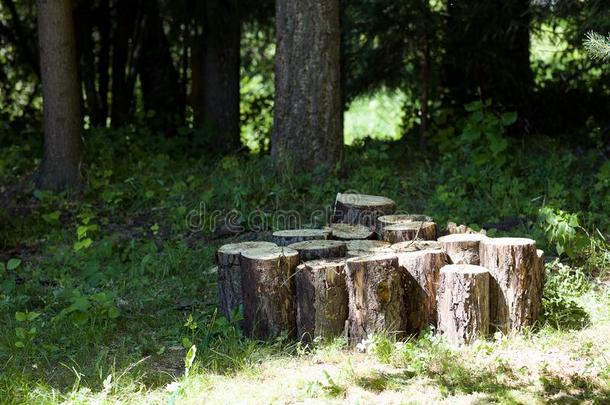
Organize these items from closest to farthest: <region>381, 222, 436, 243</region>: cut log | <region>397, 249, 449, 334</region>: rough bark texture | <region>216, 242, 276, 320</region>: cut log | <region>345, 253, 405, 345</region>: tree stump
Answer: <region>345, 253, 405, 345</region>: tree stump → <region>397, 249, 449, 334</region>: rough bark texture → <region>216, 242, 276, 320</region>: cut log → <region>381, 222, 436, 243</region>: cut log

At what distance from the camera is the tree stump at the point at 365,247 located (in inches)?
242

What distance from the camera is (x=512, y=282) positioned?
5883mm

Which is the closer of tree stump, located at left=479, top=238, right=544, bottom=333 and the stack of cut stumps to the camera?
the stack of cut stumps

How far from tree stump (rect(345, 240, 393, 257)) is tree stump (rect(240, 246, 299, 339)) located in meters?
0.43

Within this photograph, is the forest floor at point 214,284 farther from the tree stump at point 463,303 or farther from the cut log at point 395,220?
the cut log at point 395,220

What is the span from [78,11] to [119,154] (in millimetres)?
3354

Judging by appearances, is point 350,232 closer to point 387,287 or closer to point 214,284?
point 387,287

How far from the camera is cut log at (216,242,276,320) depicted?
20.5 ft

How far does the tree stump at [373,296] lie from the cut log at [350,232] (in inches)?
33.1

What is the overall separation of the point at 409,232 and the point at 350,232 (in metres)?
0.47

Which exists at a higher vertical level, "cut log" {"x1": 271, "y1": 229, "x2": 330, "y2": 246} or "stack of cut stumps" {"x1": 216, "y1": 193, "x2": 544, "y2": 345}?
"cut log" {"x1": 271, "y1": 229, "x2": 330, "y2": 246}

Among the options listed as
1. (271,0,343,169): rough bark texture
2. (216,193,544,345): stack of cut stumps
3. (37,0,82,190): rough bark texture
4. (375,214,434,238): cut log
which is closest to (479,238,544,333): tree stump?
(216,193,544,345): stack of cut stumps

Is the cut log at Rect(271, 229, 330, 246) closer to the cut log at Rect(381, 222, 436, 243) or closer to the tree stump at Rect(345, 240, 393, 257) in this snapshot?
the tree stump at Rect(345, 240, 393, 257)

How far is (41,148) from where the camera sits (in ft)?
38.8
